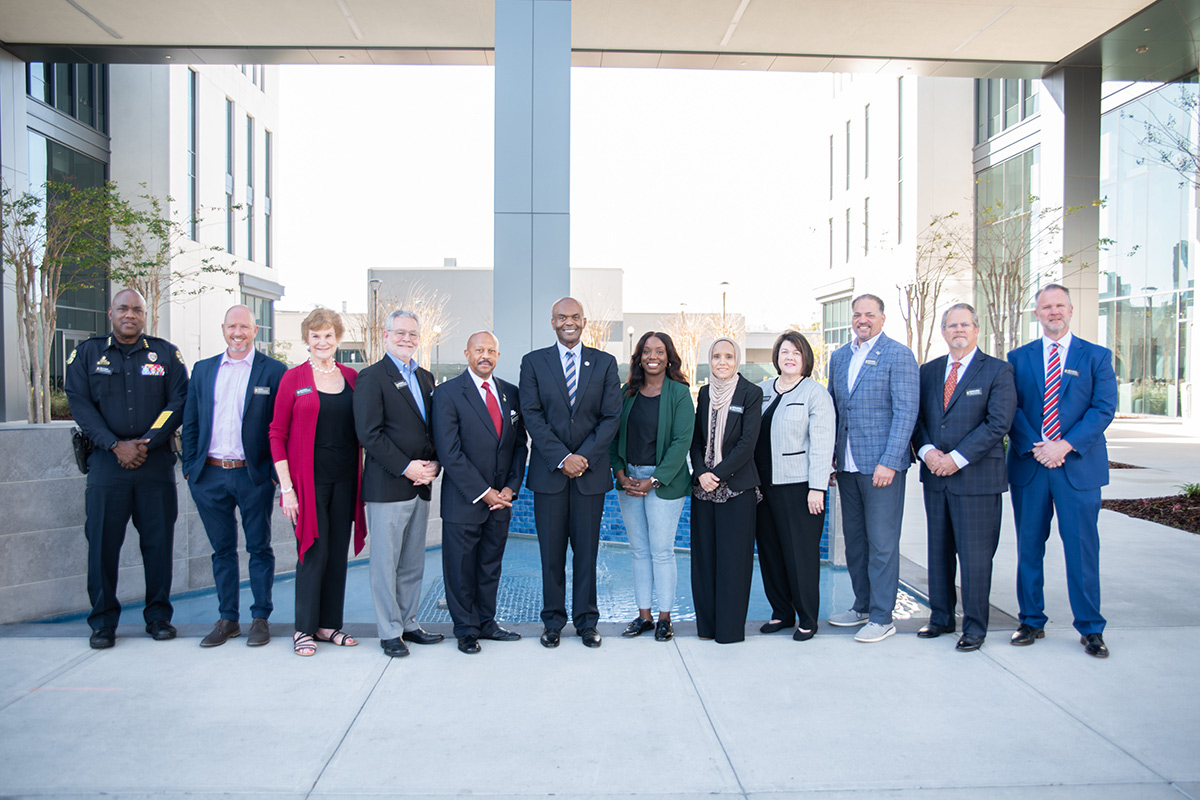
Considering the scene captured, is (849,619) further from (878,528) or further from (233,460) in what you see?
(233,460)

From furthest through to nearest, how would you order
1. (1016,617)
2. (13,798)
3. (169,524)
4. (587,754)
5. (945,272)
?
(945,272), (1016,617), (169,524), (587,754), (13,798)

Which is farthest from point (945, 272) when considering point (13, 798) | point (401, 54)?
point (13, 798)

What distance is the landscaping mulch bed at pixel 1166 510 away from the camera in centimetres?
725

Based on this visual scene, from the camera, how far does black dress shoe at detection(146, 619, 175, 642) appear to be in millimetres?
4145

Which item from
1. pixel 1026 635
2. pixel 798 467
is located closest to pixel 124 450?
pixel 798 467

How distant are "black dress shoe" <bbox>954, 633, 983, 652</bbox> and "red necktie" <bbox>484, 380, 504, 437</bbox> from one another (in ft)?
8.76

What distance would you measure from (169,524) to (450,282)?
38.5 metres

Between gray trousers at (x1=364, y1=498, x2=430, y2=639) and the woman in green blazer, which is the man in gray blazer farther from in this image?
gray trousers at (x1=364, y1=498, x2=430, y2=639)

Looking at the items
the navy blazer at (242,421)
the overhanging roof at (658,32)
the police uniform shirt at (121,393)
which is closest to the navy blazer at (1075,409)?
the navy blazer at (242,421)

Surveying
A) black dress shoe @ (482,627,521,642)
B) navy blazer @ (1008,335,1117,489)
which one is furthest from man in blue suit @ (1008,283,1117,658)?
black dress shoe @ (482,627,521,642)

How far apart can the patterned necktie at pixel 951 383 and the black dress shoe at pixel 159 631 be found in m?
4.40

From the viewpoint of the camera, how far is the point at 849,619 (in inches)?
176

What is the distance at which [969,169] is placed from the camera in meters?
22.8

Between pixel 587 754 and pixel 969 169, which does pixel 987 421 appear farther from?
pixel 969 169
